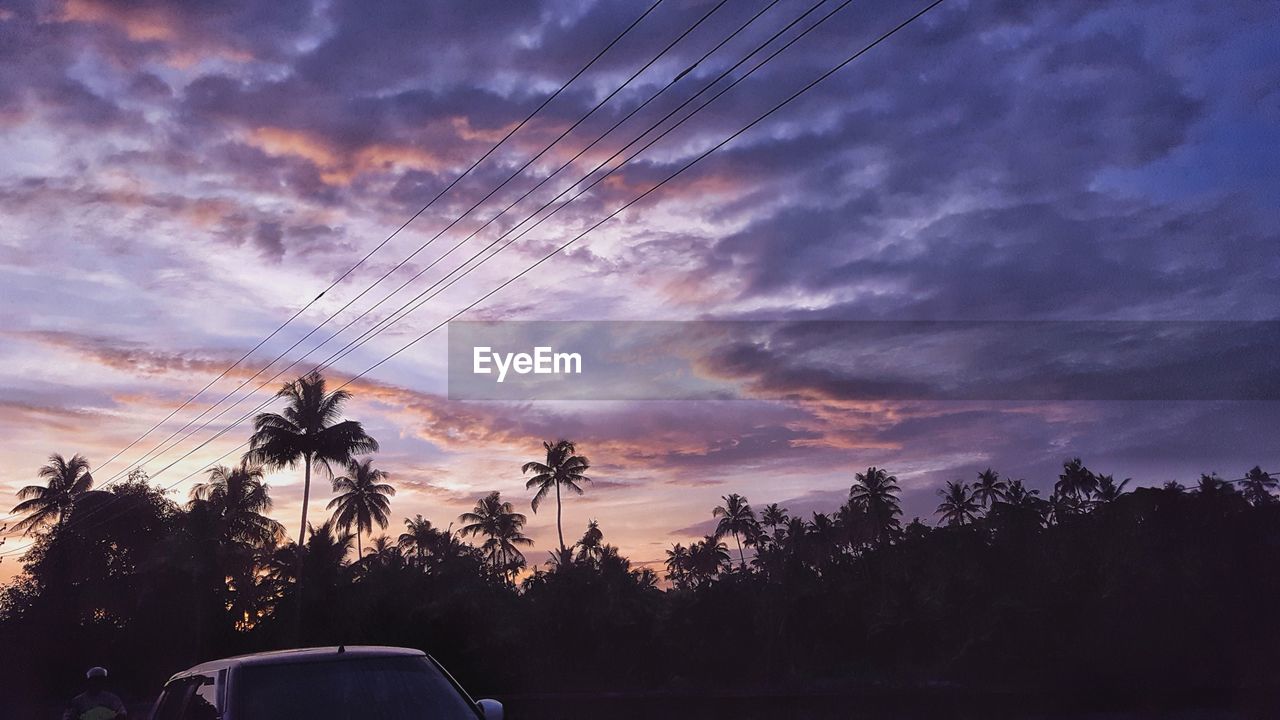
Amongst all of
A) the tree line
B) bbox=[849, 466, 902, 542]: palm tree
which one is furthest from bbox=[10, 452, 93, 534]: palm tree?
bbox=[849, 466, 902, 542]: palm tree

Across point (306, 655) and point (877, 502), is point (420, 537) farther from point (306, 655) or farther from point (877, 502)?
point (306, 655)

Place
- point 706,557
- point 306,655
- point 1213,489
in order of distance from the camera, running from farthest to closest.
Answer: point 706,557 → point 1213,489 → point 306,655

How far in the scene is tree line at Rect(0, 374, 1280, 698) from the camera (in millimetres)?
43094

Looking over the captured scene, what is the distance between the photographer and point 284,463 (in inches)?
2317

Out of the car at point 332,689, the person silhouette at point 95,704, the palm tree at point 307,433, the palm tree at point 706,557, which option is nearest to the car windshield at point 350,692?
the car at point 332,689

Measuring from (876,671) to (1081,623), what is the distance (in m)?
11.6

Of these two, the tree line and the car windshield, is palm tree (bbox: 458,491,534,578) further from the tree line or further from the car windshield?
the car windshield

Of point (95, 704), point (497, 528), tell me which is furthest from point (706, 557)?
point (95, 704)

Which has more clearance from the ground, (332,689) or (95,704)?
(332,689)

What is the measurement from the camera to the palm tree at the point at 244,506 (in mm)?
62875

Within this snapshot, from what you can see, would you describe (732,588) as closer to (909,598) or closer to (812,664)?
(812,664)

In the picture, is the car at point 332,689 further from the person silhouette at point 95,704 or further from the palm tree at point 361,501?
the palm tree at point 361,501

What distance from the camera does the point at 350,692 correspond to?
225 inches

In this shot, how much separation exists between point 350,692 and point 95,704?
5991 millimetres
